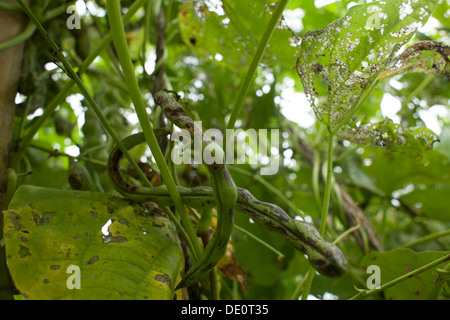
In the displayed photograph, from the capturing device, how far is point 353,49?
0.52m

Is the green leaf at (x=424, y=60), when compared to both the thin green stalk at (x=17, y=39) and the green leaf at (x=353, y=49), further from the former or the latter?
the thin green stalk at (x=17, y=39)

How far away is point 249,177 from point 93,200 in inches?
20.7

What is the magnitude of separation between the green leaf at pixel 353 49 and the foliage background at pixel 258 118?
0.51 feet

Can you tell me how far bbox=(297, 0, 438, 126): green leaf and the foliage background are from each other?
16 cm

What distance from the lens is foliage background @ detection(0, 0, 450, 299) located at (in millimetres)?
730

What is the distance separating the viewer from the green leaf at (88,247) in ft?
1.14

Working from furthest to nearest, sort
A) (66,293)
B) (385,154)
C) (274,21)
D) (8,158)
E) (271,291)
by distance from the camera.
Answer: (385,154)
(271,291)
(8,158)
(274,21)
(66,293)

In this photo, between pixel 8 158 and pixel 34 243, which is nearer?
pixel 34 243

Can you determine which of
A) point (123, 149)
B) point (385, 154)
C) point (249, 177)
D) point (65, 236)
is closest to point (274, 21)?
point (123, 149)

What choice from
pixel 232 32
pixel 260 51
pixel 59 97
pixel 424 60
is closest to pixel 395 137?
pixel 424 60

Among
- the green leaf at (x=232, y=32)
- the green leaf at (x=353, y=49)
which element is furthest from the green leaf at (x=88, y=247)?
the green leaf at (x=232, y=32)

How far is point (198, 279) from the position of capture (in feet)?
1.43
